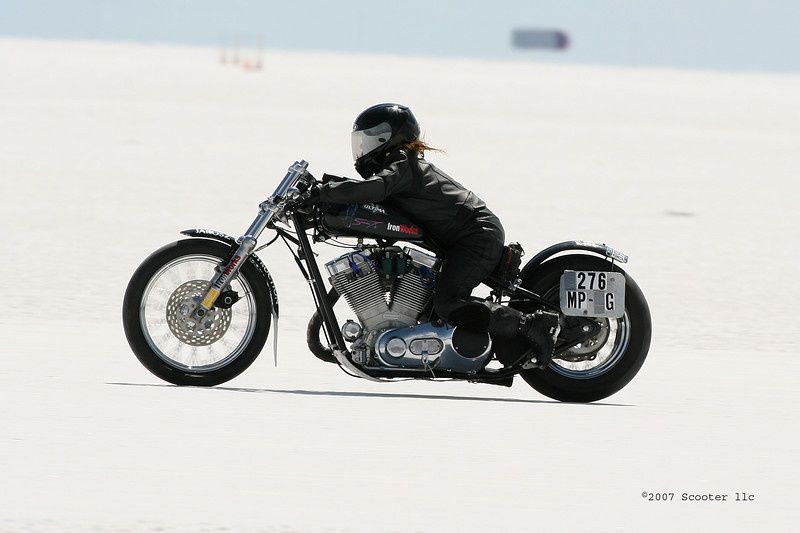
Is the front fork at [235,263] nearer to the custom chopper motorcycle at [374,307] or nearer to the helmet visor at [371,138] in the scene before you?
the custom chopper motorcycle at [374,307]

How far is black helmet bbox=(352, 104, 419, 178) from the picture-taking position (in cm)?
877

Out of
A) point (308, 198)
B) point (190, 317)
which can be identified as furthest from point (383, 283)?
point (190, 317)

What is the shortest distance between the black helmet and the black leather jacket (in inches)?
3.4

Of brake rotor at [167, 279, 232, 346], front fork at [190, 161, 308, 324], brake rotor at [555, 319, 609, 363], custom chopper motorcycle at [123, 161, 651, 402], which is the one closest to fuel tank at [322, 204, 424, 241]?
custom chopper motorcycle at [123, 161, 651, 402]

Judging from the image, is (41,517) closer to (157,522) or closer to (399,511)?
(157,522)

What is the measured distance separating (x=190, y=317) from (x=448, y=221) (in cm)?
147

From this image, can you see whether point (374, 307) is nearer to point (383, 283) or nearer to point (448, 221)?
point (383, 283)

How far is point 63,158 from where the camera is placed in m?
28.0

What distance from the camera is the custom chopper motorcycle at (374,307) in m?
8.72

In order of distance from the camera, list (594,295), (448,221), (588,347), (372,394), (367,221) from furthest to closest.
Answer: (372,394) → (588,347) → (594,295) → (448,221) → (367,221)

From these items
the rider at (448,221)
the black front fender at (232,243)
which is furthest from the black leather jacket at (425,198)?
the black front fender at (232,243)

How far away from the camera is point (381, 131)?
346 inches

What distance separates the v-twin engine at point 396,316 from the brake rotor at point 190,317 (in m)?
0.70

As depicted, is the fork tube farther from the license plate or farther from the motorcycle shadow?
the license plate
